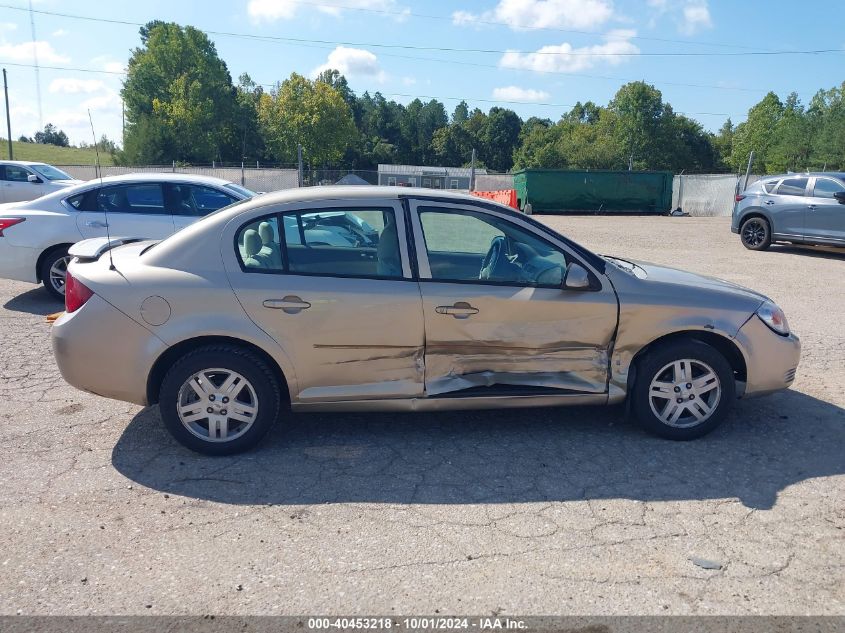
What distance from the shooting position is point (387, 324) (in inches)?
164

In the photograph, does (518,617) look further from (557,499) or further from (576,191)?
(576,191)

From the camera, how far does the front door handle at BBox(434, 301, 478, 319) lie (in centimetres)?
418

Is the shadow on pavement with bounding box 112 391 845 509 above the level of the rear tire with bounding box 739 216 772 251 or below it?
below

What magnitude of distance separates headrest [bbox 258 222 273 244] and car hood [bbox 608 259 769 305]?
2418mm

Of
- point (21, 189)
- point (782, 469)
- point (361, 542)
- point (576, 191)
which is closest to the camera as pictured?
point (361, 542)

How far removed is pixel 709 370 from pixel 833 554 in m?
1.43

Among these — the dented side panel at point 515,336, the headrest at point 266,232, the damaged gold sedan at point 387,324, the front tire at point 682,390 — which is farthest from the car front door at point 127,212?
the front tire at point 682,390

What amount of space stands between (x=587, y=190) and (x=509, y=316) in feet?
78.7

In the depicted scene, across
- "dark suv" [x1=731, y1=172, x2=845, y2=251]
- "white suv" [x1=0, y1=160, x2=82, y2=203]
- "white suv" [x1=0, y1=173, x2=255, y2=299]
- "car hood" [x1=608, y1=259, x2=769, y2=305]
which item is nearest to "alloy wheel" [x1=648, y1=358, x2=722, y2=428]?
"car hood" [x1=608, y1=259, x2=769, y2=305]

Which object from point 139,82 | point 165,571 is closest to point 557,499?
point 165,571

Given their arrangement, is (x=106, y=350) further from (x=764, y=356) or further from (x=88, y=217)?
(x=88, y=217)

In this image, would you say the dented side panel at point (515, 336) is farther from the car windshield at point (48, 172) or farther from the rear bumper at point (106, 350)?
the car windshield at point (48, 172)

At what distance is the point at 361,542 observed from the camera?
3.30m

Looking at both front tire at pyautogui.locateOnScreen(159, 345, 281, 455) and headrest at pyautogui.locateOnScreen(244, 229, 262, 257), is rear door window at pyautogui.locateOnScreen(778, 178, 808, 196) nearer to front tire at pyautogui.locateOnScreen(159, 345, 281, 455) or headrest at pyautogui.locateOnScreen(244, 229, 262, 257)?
headrest at pyautogui.locateOnScreen(244, 229, 262, 257)
